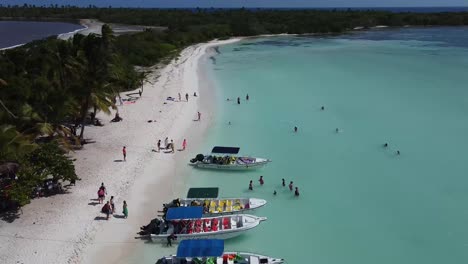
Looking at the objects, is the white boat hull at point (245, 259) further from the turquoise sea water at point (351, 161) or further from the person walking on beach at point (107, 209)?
the person walking on beach at point (107, 209)

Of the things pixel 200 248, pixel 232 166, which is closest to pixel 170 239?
pixel 200 248

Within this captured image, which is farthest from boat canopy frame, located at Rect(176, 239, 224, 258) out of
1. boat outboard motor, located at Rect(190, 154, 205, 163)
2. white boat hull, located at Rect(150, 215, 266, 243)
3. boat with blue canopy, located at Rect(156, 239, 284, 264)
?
boat outboard motor, located at Rect(190, 154, 205, 163)

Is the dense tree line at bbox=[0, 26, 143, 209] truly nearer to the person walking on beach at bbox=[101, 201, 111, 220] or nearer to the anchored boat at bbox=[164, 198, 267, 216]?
the person walking on beach at bbox=[101, 201, 111, 220]

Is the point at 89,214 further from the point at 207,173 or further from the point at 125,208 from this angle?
the point at 207,173

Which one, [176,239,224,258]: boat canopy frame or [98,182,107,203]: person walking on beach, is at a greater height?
[98,182,107,203]: person walking on beach

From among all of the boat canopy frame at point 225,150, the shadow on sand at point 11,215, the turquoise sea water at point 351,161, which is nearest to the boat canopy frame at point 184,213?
the turquoise sea water at point 351,161

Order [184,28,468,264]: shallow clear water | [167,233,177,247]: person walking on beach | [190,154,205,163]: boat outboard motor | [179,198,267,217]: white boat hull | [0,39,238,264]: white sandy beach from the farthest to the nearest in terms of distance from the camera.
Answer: [190,154,205,163]: boat outboard motor < [179,198,267,217]: white boat hull < [184,28,468,264]: shallow clear water < [167,233,177,247]: person walking on beach < [0,39,238,264]: white sandy beach
